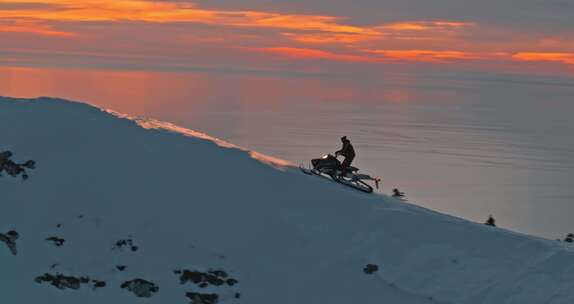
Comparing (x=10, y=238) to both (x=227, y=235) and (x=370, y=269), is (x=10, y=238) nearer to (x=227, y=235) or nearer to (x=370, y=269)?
(x=227, y=235)

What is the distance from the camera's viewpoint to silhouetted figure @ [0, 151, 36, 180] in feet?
79.9

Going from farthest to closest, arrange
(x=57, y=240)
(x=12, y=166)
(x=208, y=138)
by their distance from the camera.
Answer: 1. (x=208, y=138)
2. (x=12, y=166)
3. (x=57, y=240)

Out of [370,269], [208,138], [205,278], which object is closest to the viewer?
[205,278]

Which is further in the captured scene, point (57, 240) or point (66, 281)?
point (57, 240)

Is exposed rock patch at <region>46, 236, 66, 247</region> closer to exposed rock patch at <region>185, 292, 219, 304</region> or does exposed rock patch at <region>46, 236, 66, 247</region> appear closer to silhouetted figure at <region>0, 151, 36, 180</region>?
silhouetted figure at <region>0, 151, 36, 180</region>

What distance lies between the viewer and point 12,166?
24.6m

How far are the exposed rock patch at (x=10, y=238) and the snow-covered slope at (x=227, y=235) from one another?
17 centimetres

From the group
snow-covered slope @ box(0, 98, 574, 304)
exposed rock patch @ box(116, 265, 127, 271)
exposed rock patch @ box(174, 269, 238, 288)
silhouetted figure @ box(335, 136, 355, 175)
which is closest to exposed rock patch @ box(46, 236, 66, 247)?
snow-covered slope @ box(0, 98, 574, 304)

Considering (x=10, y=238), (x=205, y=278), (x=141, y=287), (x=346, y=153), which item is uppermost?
(x=346, y=153)

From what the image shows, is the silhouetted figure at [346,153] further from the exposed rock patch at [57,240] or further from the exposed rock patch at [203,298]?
the exposed rock patch at [57,240]

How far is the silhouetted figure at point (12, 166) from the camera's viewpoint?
24.4 meters

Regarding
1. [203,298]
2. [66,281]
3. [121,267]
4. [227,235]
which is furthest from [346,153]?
[66,281]

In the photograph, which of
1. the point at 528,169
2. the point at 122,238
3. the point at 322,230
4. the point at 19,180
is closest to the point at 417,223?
the point at 322,230

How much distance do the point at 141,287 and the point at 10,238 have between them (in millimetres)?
4848
